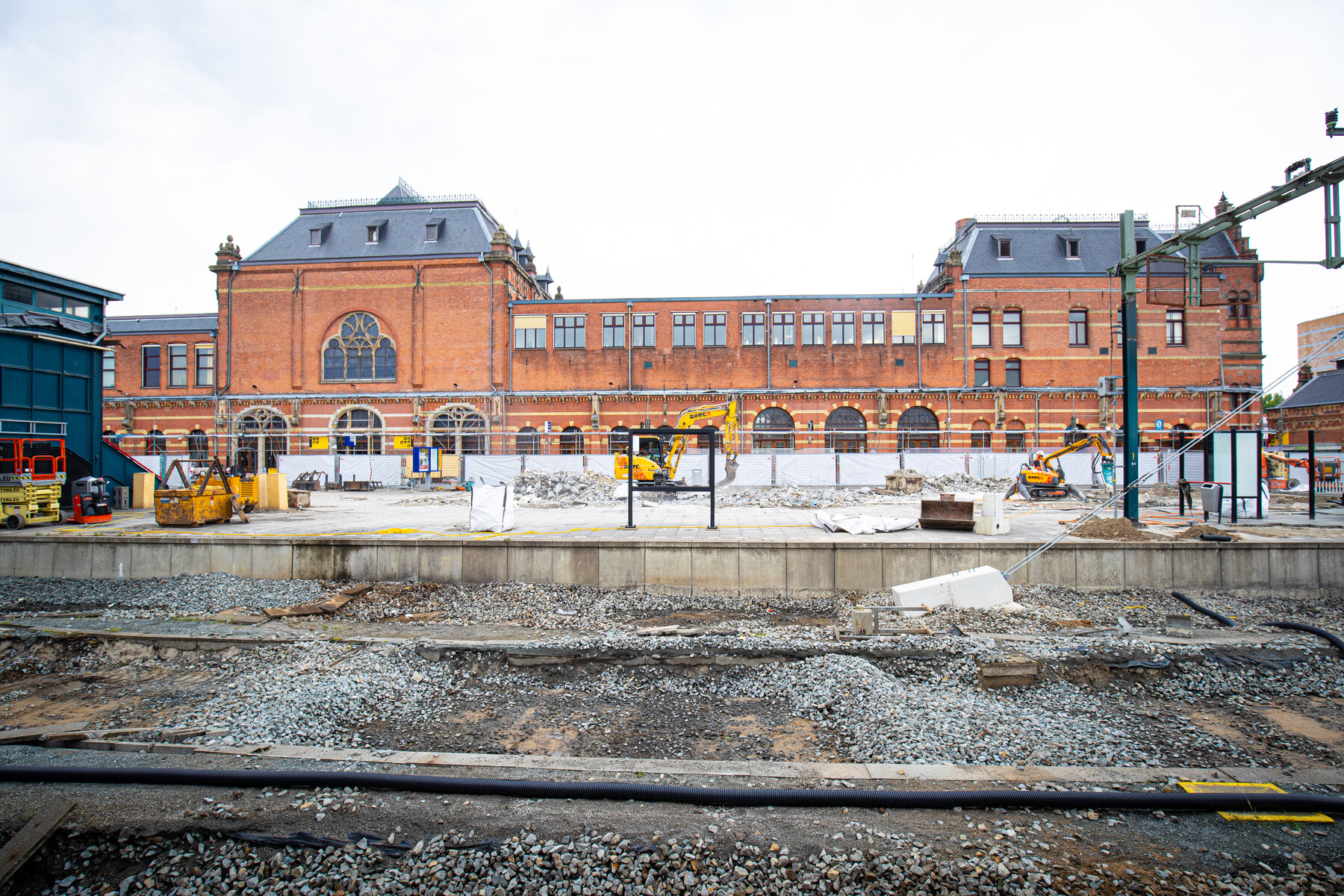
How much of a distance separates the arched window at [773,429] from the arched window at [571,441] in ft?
29.1

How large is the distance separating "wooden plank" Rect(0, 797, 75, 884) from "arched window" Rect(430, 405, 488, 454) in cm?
2843

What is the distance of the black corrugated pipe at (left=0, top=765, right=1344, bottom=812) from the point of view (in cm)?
401

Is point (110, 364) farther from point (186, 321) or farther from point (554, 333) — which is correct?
point (554, 333)

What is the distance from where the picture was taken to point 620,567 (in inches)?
438

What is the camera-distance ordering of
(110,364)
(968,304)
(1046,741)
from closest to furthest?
(1046,741) → (968,304) → (110,364)

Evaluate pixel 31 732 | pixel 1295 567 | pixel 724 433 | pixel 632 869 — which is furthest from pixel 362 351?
pixel 1295 567

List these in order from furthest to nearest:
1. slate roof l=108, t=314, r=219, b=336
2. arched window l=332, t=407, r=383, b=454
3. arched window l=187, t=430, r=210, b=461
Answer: slate roof l=108, t=314, r=219, b=336
arched window l=187, t=430, r=210, b=461
arched window l=332, t=407, r=383, b=454

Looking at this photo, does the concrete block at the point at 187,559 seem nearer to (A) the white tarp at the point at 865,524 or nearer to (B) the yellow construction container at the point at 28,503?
(B) the yellow construction container at the point at 28,503

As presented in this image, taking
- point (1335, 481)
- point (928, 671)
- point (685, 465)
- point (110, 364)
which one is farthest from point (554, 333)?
point (1335, 481)

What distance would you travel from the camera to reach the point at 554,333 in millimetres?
32906

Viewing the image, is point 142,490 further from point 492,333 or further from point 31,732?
point 492,333

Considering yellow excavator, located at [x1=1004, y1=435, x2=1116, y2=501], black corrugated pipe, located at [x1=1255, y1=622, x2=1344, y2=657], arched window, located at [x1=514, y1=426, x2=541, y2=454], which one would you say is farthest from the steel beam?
arched window, located at [x1=514, y1=426, x2=541, y2=454]

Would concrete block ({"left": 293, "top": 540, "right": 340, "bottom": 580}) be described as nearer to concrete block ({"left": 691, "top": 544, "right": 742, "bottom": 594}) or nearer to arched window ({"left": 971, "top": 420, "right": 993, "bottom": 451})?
concrete block ({"left": 691, "top": 544, "right": 742, "bottom": 594})

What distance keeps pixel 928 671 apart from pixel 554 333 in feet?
94.8
